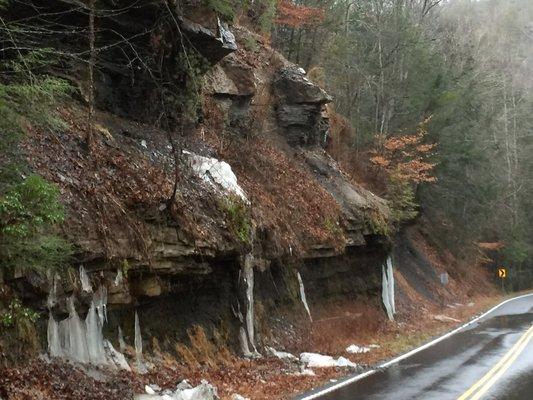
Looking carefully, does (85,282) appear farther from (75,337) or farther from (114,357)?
(114,357)

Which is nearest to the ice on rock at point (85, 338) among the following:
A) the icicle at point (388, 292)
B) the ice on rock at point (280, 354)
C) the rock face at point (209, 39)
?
the ice on rock at point (280, 354)

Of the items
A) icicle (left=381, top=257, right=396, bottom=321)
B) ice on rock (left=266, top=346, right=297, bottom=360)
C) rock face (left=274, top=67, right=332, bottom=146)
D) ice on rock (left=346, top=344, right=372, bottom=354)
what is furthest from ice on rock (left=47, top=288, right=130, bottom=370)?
icicle (left=381, top=257, right=396, bottom=321)

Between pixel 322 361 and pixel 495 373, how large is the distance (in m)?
3.86

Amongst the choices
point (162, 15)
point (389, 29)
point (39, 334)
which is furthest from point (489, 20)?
point (39, 334)

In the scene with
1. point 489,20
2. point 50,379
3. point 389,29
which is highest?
point 489,20

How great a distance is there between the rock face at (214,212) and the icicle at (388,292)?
0.70 metres

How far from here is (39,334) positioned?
8422 mm

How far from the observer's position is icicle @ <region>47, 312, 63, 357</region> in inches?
338

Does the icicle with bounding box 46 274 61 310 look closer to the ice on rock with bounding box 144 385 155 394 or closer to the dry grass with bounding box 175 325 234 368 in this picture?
the ice on rock with bounding box 144 385 155 394

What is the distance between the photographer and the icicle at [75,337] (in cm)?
896

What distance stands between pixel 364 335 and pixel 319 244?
11.0 ft

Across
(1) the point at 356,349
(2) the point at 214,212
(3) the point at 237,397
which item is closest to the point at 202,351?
(3) the point at 237,397

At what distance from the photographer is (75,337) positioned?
29.8ft

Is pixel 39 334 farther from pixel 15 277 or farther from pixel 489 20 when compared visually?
pixel 489 20
